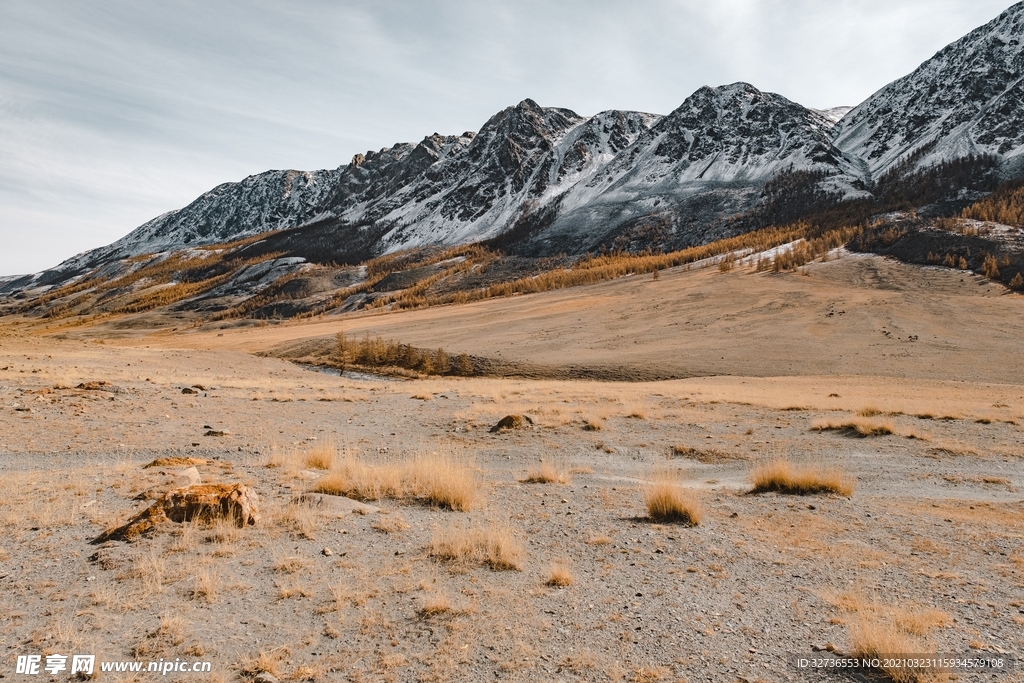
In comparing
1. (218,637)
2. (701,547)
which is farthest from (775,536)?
(218,637)

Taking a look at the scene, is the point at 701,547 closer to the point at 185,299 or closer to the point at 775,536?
the point at 775,536

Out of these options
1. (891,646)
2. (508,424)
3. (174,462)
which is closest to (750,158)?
(508,424)

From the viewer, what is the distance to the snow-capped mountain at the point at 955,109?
120 metres

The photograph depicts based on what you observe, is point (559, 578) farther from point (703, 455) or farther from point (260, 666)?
point (703, 455)

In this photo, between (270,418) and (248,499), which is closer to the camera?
(248,499)

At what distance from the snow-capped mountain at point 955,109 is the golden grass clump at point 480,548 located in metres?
140

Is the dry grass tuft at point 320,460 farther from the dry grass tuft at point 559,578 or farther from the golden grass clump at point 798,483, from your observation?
the golden grass clump at point 798,483

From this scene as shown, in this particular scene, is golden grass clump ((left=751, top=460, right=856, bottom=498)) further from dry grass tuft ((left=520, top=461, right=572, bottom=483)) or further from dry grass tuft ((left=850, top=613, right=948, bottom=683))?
dry grass tuft ((left=850, top=613, right=948, bottom=683))

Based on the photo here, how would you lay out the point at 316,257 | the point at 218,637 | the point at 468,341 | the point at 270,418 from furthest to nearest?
the point at 316,257, the point at 468,341, the point at 270,418, the point at 218,637

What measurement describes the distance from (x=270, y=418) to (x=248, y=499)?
38.1ft

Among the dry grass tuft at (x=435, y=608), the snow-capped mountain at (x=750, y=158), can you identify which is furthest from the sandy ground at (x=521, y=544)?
the snow-capped mountain at (x=750, y=158)

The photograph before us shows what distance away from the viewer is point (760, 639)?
5.20 meters

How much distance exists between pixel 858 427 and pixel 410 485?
13.9m

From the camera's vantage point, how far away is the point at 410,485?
32.4 feet
